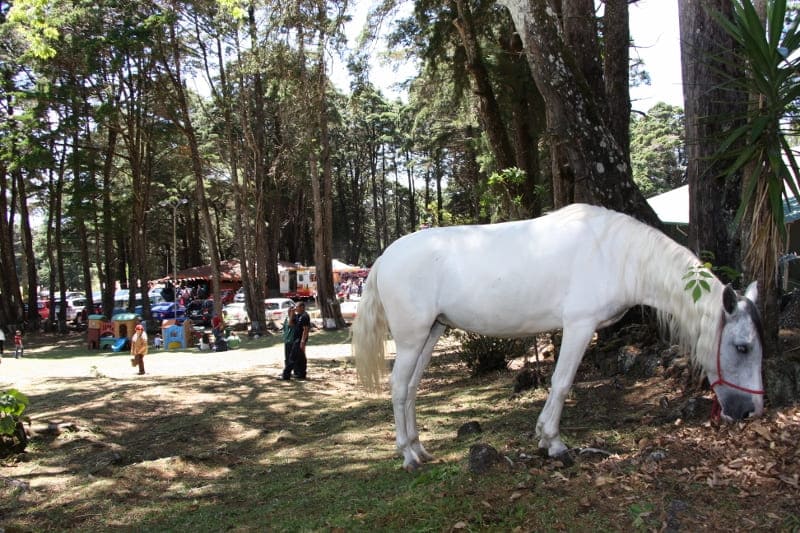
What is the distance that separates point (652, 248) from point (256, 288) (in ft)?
73.5

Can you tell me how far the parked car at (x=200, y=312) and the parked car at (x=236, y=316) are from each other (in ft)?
3.98

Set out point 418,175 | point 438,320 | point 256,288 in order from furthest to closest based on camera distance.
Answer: point 418,175 → point 256,288 → point 438,320

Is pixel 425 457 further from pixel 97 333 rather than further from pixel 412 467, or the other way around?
pixel 97 333

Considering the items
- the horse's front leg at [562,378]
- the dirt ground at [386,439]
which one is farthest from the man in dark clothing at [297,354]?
the horse's front leg at [562,378]

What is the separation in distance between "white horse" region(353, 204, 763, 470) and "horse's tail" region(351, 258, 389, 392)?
0.34m

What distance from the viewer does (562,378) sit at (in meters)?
4.47

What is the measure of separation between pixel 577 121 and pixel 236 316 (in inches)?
927

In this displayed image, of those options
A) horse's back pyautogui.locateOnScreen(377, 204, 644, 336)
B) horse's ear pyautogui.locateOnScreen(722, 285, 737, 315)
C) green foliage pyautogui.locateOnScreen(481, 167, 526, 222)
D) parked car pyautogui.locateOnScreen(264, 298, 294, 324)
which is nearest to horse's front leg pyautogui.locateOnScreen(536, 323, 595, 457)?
horse's back pyautogui.locateOnScreen(377, 204, 644, 336)

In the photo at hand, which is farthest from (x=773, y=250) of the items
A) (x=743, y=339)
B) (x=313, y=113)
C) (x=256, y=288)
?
(x=256, y=288)

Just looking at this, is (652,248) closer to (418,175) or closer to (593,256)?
(593,256)

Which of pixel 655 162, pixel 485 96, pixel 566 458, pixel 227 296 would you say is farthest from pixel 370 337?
pixel 655 162

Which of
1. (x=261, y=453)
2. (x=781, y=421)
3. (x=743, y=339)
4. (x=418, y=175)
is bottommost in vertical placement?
(x=261, y=453)

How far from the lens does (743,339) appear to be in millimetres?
4055

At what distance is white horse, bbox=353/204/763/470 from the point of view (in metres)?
4.15
